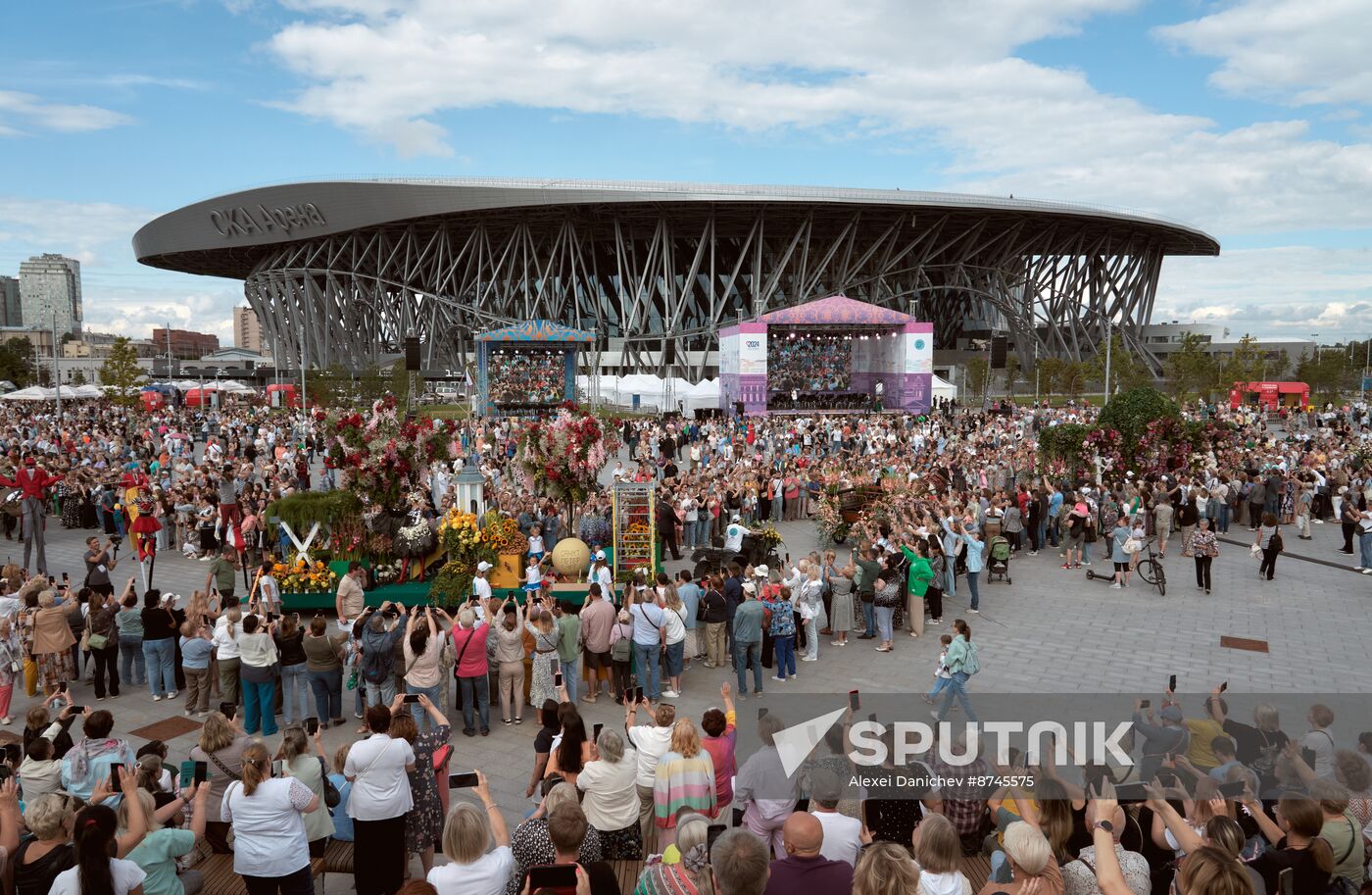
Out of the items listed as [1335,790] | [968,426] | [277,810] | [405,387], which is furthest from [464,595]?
[405,387]

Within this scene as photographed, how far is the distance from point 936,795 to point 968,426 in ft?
104

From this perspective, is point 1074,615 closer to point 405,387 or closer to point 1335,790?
point 1335,790

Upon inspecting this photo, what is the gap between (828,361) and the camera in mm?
48344

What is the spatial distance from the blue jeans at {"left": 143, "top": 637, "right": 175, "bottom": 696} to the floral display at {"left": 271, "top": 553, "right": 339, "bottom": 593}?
8.84ft

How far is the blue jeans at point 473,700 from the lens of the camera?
838 centimetres

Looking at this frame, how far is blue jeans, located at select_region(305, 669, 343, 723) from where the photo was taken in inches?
328

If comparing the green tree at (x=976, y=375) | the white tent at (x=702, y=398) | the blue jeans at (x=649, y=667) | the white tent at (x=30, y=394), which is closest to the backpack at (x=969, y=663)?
the blue jeans at (x=649, y=667)

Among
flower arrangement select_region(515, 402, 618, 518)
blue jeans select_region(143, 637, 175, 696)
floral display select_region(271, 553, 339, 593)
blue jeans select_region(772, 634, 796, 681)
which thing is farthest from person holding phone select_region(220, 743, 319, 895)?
flower arrangement select_region(515, 402, 618, 518)

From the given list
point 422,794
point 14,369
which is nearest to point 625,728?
point 422,794

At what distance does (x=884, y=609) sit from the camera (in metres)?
11.0

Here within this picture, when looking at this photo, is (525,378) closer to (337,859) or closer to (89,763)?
(89,763)

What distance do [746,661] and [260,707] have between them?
503 centimetres

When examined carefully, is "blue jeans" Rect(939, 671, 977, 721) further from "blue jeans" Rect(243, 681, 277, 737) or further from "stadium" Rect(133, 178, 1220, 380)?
"stadium" Rect(133, 178, 1220, 380)

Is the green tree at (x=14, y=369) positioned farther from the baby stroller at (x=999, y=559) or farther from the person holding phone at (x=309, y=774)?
the person holding phone at (x=309, y=774)
